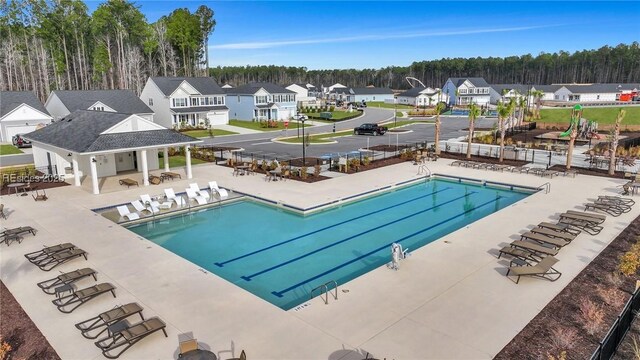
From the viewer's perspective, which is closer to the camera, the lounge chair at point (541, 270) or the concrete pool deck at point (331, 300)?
the concrete pool deck at point (331, 300)

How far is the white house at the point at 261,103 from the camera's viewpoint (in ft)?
216

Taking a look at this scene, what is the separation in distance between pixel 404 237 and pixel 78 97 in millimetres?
48667

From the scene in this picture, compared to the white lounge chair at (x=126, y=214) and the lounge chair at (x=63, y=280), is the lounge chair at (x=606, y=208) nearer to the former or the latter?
the lounge chair at (x=63, y=280)

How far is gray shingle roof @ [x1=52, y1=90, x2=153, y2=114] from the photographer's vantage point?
5038cm

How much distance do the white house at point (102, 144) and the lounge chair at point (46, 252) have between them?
28.8 feet

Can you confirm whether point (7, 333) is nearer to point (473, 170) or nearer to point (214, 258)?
point (214, 258)

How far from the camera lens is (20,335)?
1012cm

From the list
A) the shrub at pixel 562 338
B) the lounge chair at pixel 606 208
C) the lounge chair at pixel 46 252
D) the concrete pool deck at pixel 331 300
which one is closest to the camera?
the shrub at pixel 562 338

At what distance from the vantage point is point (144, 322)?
10.1 metres

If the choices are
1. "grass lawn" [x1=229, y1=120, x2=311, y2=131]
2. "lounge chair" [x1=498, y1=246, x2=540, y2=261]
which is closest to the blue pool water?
"lounge chair" [x1=498, y1=246, x2=540, y2=261]

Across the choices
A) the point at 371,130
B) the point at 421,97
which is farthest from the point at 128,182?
the point at 421,97

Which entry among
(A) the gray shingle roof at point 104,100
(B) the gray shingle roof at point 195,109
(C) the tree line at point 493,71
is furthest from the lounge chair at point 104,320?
(C) the tree line at point 493,71

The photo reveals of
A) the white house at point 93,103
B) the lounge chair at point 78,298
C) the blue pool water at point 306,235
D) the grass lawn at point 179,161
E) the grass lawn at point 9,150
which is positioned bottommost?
the blue pool water at point 306,235

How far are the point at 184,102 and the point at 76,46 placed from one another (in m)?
39.5
